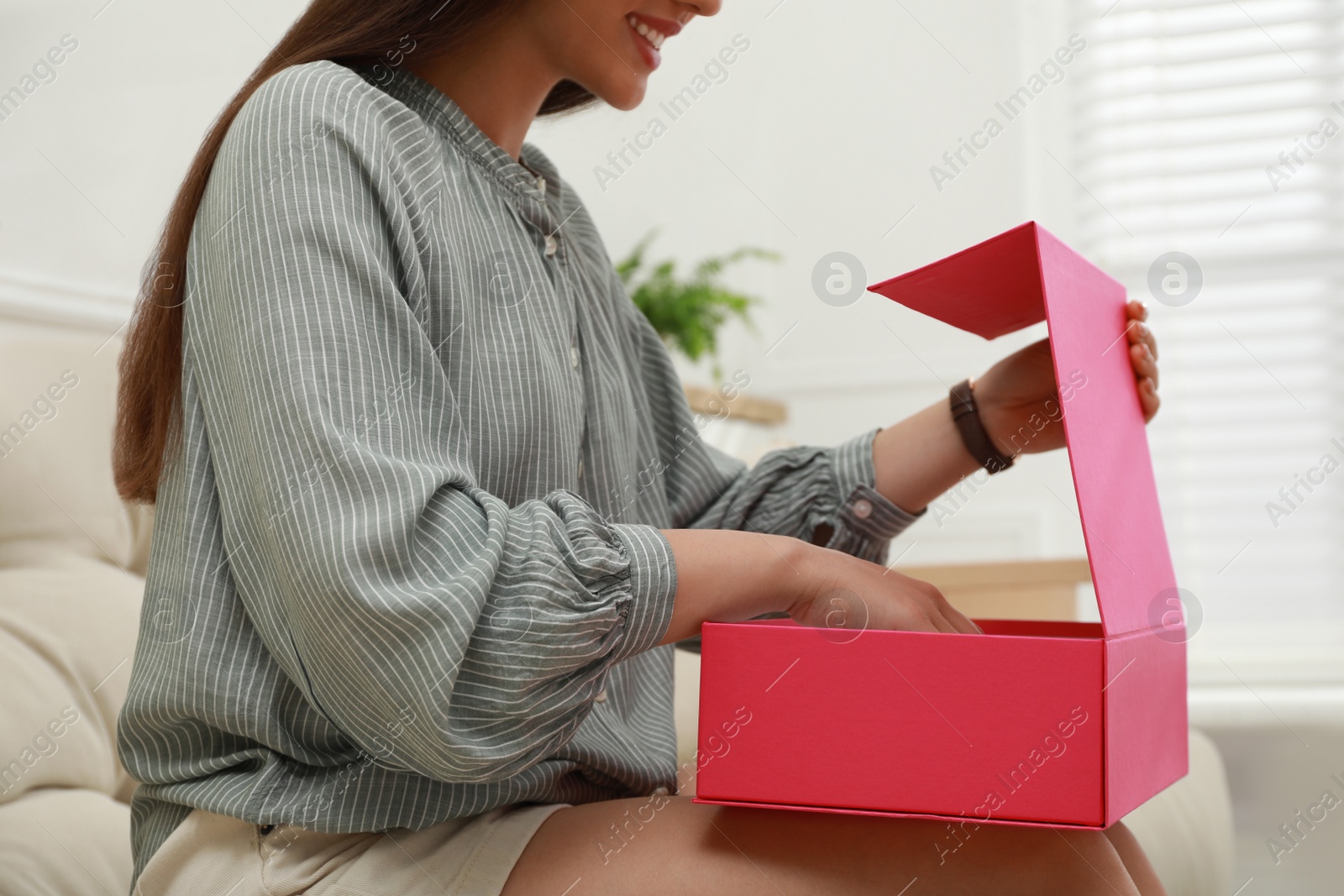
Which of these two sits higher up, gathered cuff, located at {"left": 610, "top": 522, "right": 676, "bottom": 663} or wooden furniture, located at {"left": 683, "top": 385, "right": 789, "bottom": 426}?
gathered cuff, located at {"left": 610, "top": 522, "right": 676, "bottom": 663}

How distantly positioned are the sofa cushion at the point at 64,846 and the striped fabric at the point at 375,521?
5.4 inches

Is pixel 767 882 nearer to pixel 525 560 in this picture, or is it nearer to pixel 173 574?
pixel 525 560

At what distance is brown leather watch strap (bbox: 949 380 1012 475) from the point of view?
86cm

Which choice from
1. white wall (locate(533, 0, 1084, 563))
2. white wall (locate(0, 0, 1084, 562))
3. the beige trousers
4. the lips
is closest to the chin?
the lips

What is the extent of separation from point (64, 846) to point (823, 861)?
579mm

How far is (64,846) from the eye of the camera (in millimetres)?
781

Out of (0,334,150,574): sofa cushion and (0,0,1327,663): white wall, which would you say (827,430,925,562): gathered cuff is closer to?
(0,334,150,574): sofa cushion

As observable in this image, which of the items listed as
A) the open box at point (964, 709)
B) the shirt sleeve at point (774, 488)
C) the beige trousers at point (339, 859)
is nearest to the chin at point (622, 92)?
the shirt sleeve at point (774, 488)

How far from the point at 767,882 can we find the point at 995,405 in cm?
46

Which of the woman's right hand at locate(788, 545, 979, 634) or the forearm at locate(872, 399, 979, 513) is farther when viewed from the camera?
the forearm at locate(872, 399, 979, 513)

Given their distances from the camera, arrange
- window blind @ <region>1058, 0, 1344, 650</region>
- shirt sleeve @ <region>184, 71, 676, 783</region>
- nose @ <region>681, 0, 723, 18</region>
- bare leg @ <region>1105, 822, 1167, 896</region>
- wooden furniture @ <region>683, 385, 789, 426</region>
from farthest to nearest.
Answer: window blind @ <region>1058, 0, 1344, 650</region>
wooden furniture @ <region>683, 385, 789, 426</region>
nose @ <region>681, 0, 723, 18</region>
bare leg @ <region>1105, 822, 1167, 896</region>
shirt sleeve @ <region>184, 71, 676, 783</region>

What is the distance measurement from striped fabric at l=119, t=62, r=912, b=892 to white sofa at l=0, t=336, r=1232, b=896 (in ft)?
0.63

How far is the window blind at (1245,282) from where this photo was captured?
81.3 inches

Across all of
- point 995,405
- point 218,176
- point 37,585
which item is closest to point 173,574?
point 218,176
